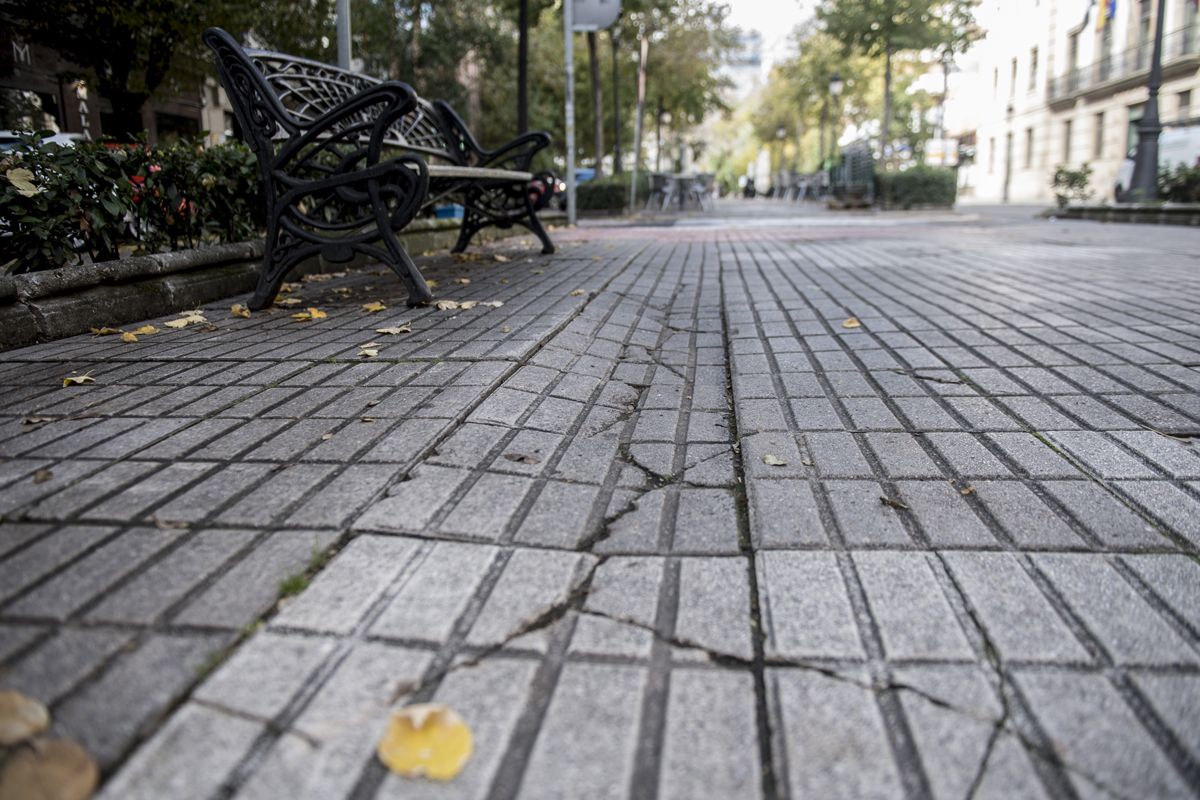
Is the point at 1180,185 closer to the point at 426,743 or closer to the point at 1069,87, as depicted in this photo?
the point at 426,743

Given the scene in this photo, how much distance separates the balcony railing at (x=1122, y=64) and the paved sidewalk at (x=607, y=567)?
27.4 metres

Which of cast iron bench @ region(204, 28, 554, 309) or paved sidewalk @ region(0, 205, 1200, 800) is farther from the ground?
cast iron bench @ region(204, 28, 554, 309)

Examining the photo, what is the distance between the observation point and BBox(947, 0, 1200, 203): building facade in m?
29.1

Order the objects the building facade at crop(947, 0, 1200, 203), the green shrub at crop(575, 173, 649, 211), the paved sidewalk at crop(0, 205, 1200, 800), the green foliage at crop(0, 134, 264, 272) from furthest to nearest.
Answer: the building facade at crop(947, 0, 1200, 203) → the green shrub at crop(575, 173, 649, 211) → the green foliage at crop(0, 134, 264, 272) → the paved sidewalk at crop(0, 205, 1200, 800)

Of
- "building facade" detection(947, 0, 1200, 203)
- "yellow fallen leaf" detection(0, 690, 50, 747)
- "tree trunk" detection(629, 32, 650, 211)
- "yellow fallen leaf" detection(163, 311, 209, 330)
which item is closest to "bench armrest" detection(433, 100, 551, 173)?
"yellow fallen leaf" detection(163, 311, 209, 330)

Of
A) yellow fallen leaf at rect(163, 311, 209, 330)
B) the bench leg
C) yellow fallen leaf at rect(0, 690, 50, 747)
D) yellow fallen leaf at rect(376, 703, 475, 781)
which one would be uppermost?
the bench leg

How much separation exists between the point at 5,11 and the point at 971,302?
36.1 feet

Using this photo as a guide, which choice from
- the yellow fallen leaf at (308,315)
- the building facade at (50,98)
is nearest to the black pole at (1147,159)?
the building facade at (50,98)

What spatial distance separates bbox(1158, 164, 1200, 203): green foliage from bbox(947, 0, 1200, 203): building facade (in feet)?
27.7

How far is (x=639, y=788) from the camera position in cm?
108

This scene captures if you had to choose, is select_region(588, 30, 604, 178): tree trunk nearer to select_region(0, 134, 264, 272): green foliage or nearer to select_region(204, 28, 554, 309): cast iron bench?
select_region(0, 134, 264, 272): green foliage

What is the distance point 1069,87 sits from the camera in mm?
35812

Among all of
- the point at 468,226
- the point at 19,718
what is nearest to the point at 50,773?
the point at 19,718

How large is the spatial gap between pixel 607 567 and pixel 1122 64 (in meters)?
37.6
